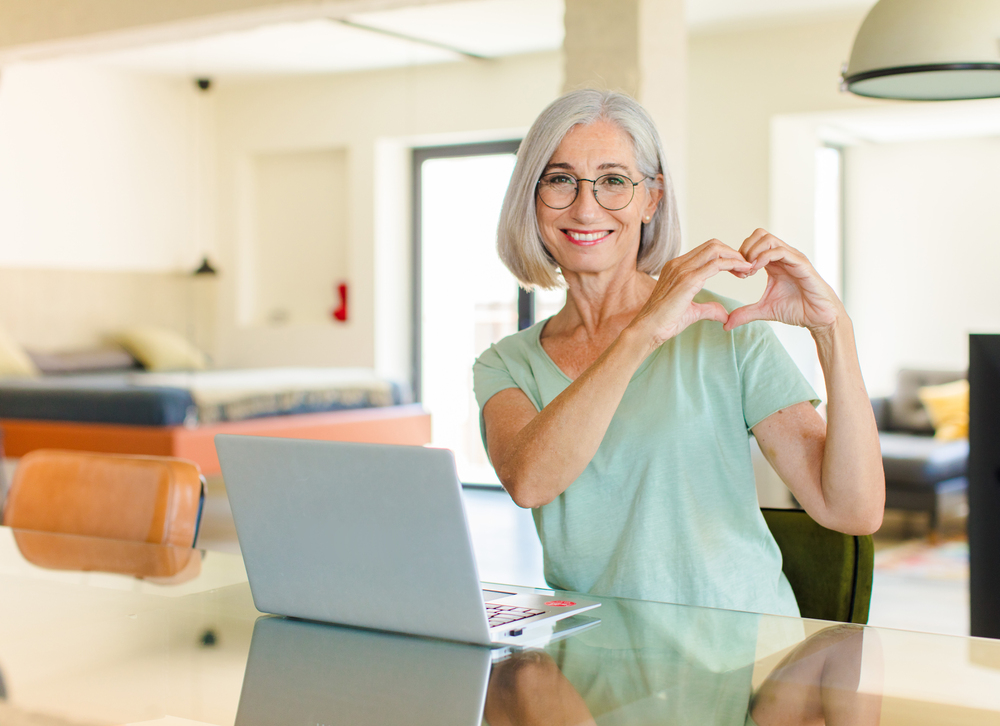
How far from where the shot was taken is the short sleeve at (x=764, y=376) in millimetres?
1449

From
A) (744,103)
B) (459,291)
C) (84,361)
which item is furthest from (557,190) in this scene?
(84,361)

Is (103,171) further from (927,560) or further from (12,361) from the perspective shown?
(927,560)

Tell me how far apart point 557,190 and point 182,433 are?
3707 mm

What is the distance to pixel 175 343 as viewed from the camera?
6.52 m

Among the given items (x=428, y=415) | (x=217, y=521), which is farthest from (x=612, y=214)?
(x=428, y=415)

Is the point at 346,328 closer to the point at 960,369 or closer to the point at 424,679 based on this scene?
the point at 960,369

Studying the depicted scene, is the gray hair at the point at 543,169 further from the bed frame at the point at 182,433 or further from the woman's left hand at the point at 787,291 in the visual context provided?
the bed frame at the point at 182,433

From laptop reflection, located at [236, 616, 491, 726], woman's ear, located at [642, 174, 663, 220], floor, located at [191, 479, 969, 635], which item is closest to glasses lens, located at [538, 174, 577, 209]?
woman's ear, located at [642, 174, 663, 220]

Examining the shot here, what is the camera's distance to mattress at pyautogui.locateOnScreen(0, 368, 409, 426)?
16.5ft

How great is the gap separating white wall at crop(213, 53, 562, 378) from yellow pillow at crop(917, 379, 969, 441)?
318cm

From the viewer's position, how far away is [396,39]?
242 inches

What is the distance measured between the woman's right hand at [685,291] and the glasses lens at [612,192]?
219mm

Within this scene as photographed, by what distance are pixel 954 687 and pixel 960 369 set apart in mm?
5929

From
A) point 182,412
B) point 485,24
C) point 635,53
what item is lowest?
point 182,412
